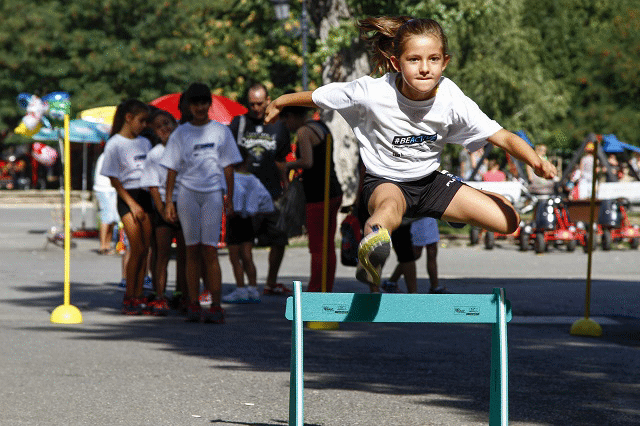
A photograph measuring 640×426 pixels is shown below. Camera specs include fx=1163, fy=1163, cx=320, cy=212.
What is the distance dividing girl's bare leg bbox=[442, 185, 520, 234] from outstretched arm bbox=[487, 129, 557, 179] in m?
0.37

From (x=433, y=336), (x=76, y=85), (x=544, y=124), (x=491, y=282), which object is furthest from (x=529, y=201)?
(x=76, y=85)

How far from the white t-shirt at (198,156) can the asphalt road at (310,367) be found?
1.26 metres

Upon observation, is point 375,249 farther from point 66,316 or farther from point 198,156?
point 66,316

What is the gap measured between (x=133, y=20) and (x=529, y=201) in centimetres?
3146

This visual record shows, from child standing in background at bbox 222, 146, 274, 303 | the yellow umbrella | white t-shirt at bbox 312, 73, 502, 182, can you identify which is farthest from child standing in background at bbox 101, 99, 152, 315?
the yellow umbrella

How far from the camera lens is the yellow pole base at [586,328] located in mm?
9664

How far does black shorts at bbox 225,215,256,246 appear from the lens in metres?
11.8

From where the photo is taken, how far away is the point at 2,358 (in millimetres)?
8055

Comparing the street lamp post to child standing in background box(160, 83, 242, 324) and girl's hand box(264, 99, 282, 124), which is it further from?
girl's hand box(264, 99, 282, 124)

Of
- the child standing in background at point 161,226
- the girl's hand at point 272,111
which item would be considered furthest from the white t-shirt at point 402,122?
the child standing in background at point 161,226

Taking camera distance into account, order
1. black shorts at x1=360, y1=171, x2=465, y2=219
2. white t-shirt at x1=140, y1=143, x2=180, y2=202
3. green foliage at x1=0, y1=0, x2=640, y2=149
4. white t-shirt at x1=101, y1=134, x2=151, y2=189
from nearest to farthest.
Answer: black shorts at x1=360, y1=171, x2=465, y2=219, white t-shirt at x1=140, y1=143, x2=180, y2=202, white t-shirt at x1=101, y1=134, x2=151, y2=189, green foliage at x1=0, y1=0, x2=640, y2=149

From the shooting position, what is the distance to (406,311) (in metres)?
4.73

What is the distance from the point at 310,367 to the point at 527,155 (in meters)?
2.83

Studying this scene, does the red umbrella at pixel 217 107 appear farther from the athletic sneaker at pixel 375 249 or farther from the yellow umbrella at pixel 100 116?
the athletic sneaker at pixel 375 249
